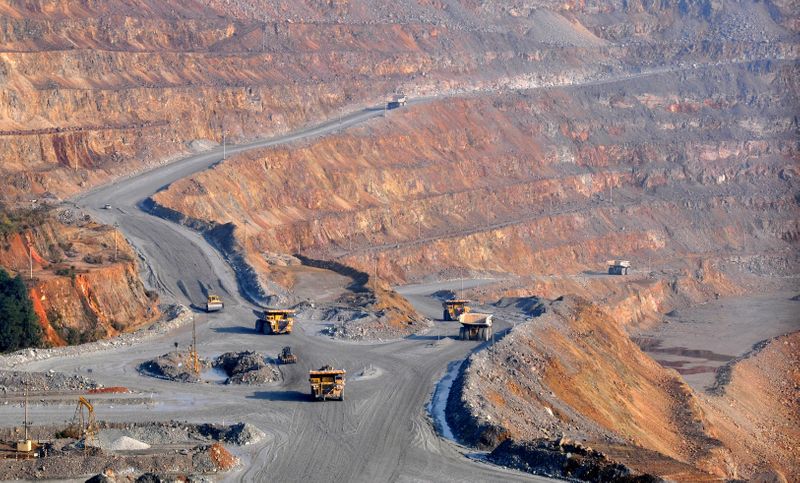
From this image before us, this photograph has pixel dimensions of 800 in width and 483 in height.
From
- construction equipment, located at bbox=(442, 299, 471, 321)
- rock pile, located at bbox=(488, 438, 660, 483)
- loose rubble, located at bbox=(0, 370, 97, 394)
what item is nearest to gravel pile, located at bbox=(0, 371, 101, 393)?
loose rubble, located at bbox=(0, 370, 97, 394)

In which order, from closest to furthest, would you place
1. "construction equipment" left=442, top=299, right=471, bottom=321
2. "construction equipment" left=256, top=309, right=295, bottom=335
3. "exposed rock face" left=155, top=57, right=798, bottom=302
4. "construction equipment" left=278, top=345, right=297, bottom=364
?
"construction equipment" left=278, top=345, right=297, bottom=364
"construction equipment" left=256, top=309, right=295, bottom=335
"construction equipment" left=442, top=299, right=471, bottom=321
"exposed rock face" left=155, top=57, right=798, bottom=302

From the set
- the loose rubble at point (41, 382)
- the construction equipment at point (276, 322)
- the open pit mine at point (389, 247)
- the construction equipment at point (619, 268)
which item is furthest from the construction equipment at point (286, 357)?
the construction equipment at point (619, 268)

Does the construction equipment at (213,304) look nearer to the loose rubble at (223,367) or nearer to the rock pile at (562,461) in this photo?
the loose rubble at (223,367)

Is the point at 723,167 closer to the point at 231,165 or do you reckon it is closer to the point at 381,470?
the point at 231,165

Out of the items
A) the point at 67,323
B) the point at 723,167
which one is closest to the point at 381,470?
the point at 67,323

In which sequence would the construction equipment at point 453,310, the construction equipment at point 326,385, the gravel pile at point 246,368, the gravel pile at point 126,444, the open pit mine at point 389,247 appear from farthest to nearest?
the construction equipment at point 453,310, the gravel pile at point 246,368, the construction equipment at point 326,385, the open pit mine at point 389,247, the gravel pile at point 126,444

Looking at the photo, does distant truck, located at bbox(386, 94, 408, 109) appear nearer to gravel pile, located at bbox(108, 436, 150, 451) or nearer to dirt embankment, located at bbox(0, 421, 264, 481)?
dirt embankment, located at bbox(0, 421, 264, 481)
